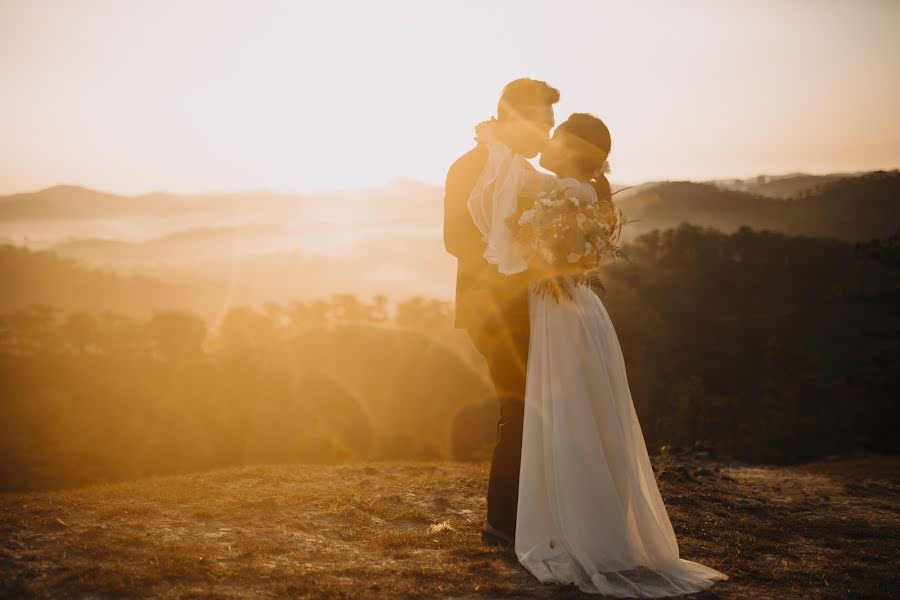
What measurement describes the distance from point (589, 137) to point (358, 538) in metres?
3.45

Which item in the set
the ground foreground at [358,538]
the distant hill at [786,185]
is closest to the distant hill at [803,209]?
the distant hill at [786,185]

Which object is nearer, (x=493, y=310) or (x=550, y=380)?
(x=550, y=380)

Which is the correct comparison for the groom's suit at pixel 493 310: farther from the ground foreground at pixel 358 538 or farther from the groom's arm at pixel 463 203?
the ground foreground at pixel 358 538

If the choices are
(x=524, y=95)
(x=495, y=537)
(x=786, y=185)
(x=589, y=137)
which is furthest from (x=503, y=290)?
(x=786, y=185)

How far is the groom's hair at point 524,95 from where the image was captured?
16.5 feet

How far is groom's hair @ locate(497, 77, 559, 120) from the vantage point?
5.04m

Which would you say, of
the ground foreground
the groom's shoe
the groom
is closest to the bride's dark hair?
the groom

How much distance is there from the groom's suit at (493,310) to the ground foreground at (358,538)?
79 cm

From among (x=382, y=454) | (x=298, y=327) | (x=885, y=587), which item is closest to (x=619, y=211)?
(x=885, y=587)

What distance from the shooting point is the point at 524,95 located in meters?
5.04

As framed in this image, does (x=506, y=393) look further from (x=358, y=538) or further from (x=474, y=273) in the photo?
(x=358, y=538)

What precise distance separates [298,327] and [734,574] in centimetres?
9753

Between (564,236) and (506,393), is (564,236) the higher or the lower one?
the higher one

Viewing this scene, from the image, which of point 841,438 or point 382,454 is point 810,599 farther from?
point 382,454
